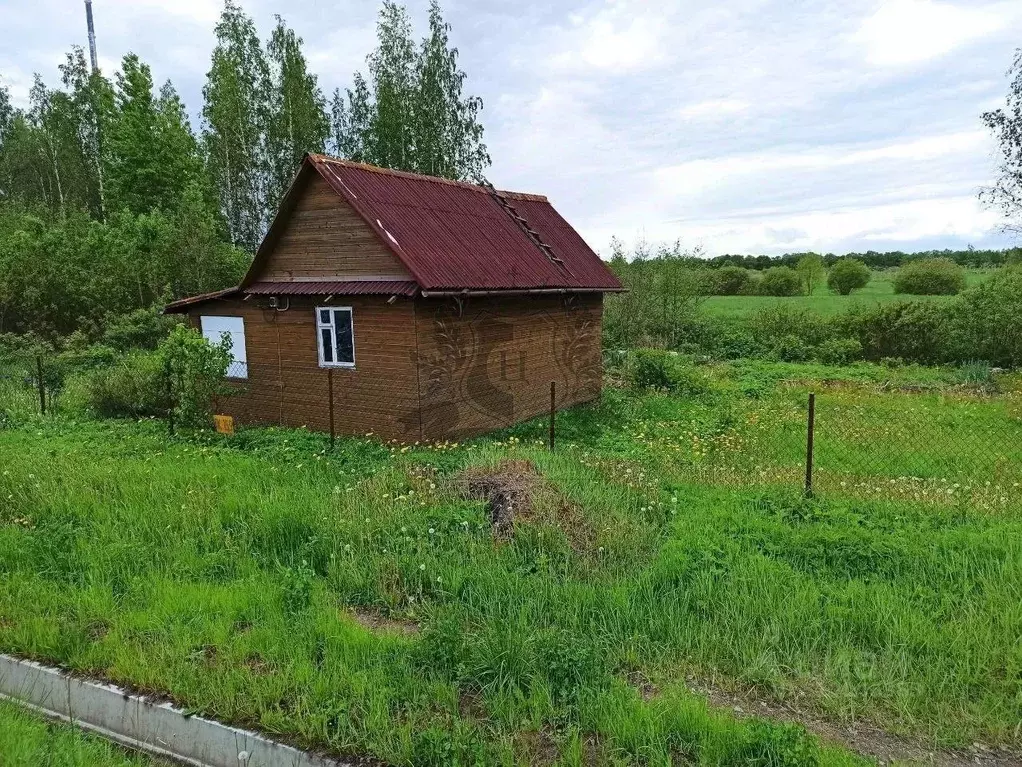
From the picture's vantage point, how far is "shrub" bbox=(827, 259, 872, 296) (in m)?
40.3

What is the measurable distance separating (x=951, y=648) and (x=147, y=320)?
2184 cm

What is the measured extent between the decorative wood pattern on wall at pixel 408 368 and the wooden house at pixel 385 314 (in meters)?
0.02

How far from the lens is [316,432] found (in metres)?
11.9

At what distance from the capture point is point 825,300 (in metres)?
36.5

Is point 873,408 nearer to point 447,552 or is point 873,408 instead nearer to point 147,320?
point 447,552

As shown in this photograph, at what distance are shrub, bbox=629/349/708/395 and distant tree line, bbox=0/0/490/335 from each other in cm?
1267

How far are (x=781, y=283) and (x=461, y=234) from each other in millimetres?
34340

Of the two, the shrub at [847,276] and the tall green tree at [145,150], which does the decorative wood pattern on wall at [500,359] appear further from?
the shrub at [847,276]

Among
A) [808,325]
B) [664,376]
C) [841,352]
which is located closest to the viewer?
[664,376]

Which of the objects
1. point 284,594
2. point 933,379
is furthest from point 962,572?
point 933,379

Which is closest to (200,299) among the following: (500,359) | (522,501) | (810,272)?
(500,359)

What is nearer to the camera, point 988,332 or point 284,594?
point 284,594

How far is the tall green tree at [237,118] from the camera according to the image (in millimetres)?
26359

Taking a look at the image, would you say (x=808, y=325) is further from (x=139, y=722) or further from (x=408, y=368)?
(x=139, y=722)
